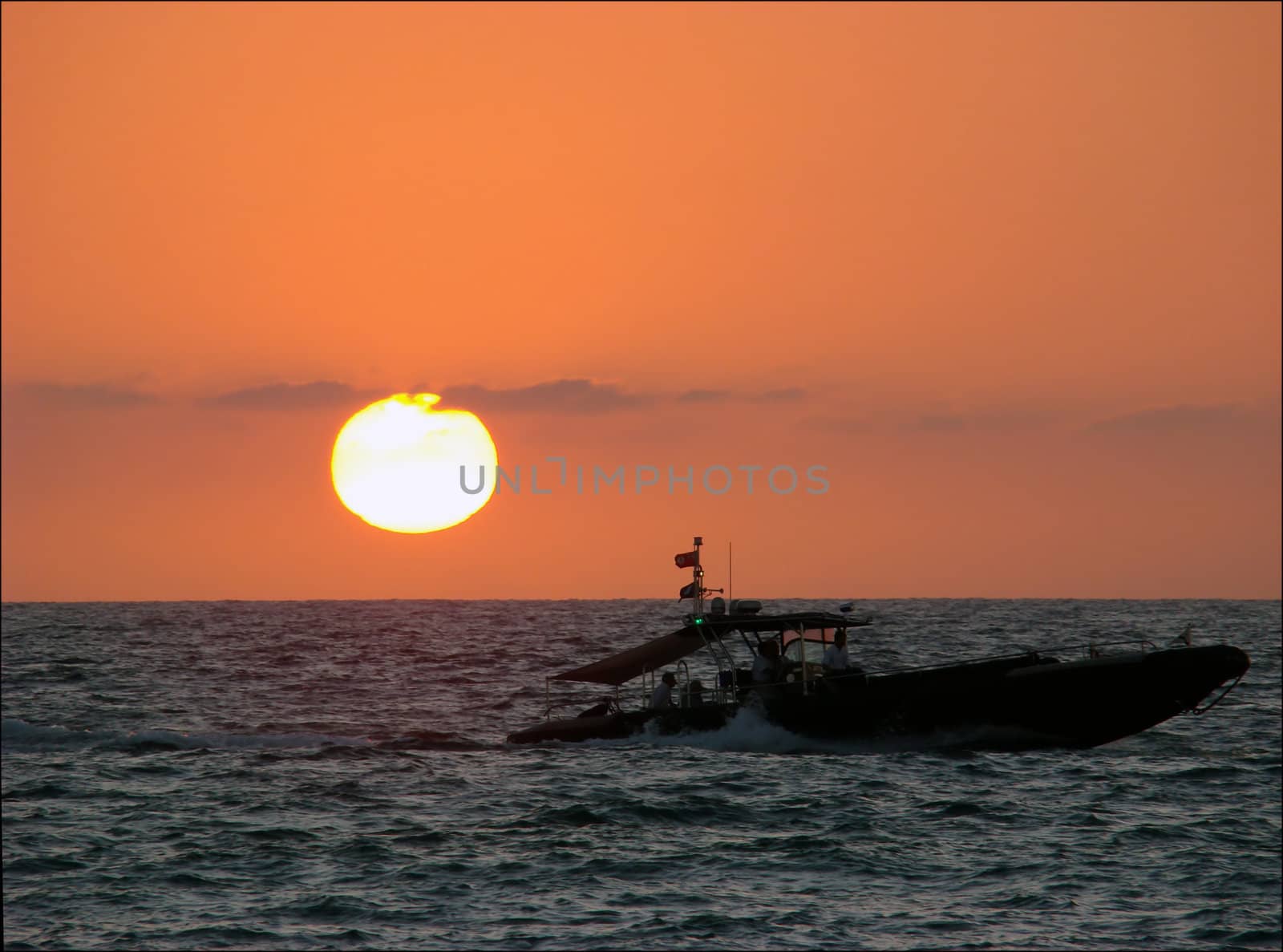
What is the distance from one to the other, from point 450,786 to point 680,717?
6911 millimetres

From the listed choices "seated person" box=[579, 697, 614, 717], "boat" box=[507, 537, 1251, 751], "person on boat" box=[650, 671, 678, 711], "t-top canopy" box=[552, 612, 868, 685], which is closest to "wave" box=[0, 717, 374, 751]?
"seated person" box=[579, 697, 614, 717]

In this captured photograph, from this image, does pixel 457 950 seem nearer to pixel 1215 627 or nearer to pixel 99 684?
pixel 99 684

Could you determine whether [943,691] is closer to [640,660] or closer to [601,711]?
[640,660]

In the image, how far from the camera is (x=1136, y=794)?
25562mm

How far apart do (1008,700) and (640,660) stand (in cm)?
851

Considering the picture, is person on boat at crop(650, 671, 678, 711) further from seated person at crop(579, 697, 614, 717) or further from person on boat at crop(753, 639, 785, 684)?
person on boat at crop(753, 639, 785, 684)

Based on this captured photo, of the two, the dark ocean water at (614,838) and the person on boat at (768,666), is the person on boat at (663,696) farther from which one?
the person on boat at (768,666)

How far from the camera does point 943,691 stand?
29484 mm

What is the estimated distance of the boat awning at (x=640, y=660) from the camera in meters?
31.9

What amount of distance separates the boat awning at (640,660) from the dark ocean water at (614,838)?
6.75ft

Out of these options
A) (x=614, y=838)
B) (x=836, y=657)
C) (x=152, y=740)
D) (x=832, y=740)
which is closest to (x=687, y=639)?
(x=836, y=657)

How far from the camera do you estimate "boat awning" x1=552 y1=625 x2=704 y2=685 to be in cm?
3192

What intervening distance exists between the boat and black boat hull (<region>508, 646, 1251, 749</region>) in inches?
0.9

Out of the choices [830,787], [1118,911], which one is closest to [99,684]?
[830,787]
